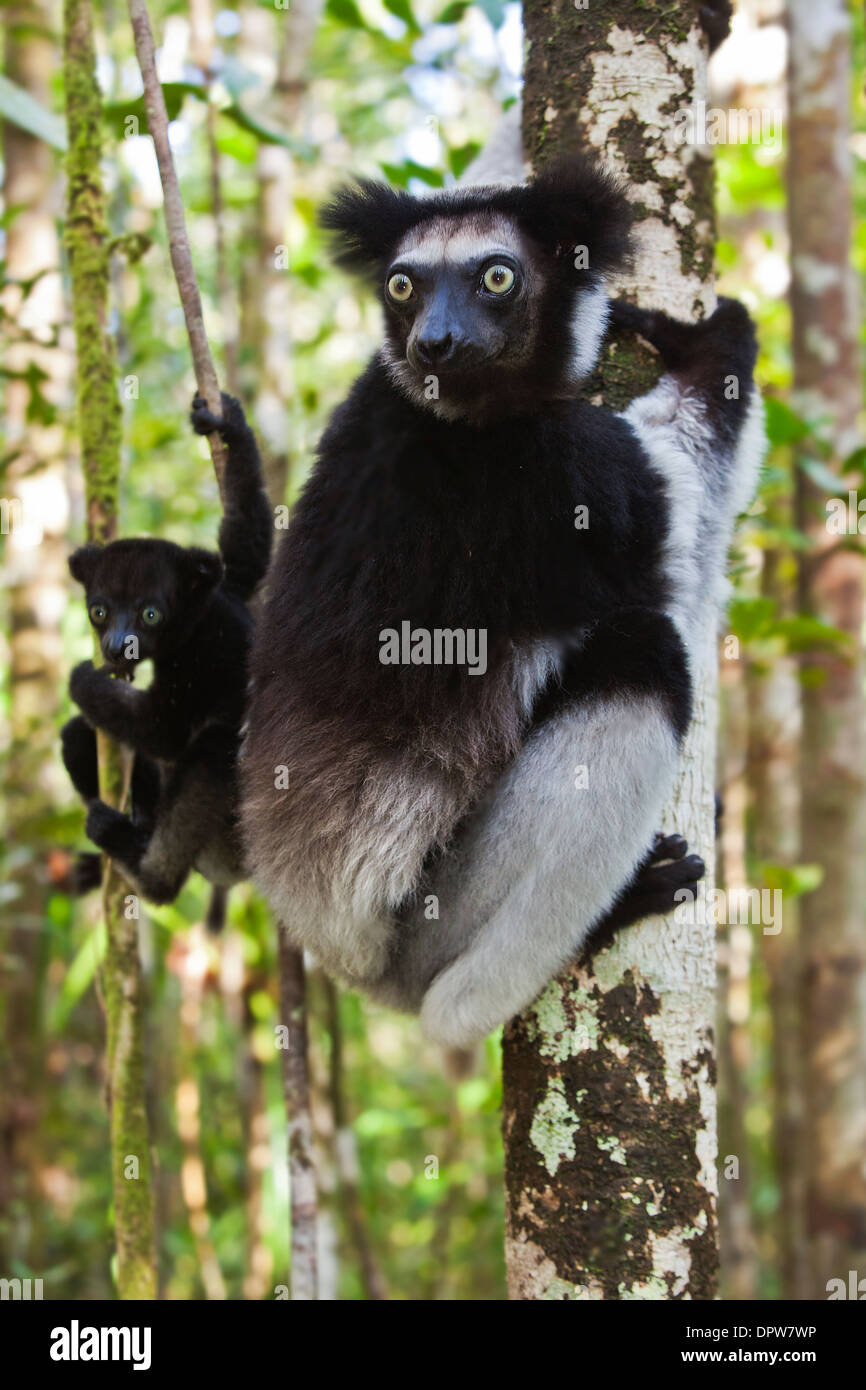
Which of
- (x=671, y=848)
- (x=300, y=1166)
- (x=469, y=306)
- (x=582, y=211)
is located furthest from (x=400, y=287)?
(x=300, y=1166)

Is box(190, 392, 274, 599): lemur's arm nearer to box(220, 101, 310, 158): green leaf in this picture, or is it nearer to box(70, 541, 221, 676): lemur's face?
box(70, 541, 221, 676): lemur's face

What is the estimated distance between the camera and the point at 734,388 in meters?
2.84

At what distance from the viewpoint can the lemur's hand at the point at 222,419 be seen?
3119 mm

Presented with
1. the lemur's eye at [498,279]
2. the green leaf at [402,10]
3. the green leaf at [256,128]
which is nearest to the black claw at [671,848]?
the lemur's eye at [498,279]

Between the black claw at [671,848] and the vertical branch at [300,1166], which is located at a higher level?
the black claw at [671,848]

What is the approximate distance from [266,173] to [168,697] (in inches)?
148

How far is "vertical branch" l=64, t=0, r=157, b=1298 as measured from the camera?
2.97 metres

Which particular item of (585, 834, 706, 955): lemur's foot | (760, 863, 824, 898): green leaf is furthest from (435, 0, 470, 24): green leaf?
(760, 863, 824, 898): green leaf

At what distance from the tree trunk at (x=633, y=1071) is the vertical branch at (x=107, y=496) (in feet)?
3.62

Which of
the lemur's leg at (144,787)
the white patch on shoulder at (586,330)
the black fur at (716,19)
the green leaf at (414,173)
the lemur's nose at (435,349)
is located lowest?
the lemur's leg at (144,787)

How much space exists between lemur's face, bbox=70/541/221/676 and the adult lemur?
1.32ft

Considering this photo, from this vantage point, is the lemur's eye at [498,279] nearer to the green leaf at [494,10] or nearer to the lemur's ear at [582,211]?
the lemur's ear at [582,211]

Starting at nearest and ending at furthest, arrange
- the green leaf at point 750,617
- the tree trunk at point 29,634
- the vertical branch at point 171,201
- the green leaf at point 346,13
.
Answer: the vertical branch at point 171,201 < the green leaf at point 750,617 < the green leaf at point 346,13 < the tree trunk at point 29,634

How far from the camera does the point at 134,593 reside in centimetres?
305
